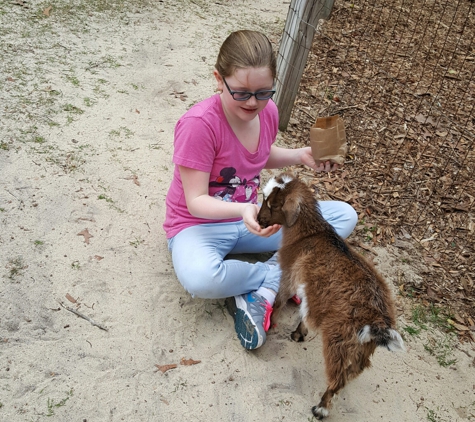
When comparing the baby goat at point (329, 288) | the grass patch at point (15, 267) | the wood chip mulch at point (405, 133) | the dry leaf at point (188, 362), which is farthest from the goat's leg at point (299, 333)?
the grass patch at point (15, 267)

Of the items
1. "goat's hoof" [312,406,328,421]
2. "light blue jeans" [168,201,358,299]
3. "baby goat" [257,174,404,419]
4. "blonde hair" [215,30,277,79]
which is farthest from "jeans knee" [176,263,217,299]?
"blonde hair" [215,30,277,79]

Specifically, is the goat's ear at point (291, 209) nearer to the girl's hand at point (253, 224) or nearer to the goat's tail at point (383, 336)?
the girl's hand at point (253, 224)

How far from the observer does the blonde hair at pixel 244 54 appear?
8.81ft

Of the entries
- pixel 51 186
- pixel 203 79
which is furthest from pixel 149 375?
pixel 203 79

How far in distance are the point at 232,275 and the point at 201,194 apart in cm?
56

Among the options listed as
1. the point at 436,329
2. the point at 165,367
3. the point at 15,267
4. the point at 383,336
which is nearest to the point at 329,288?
the point at 383,336

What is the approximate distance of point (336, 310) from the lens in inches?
103

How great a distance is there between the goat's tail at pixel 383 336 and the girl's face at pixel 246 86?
54.2 inches

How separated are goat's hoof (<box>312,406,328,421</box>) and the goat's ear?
108 centimetres

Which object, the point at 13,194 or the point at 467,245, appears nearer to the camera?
the point at 13,194

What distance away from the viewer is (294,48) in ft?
15.9

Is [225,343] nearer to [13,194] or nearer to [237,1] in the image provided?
[13,194]

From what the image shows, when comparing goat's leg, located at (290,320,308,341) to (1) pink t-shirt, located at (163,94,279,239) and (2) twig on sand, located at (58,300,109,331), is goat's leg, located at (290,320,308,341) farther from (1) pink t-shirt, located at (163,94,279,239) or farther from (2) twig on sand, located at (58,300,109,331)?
(2) twig on sand, located at (58,300,109,331)

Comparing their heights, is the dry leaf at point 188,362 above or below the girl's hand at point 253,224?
below
